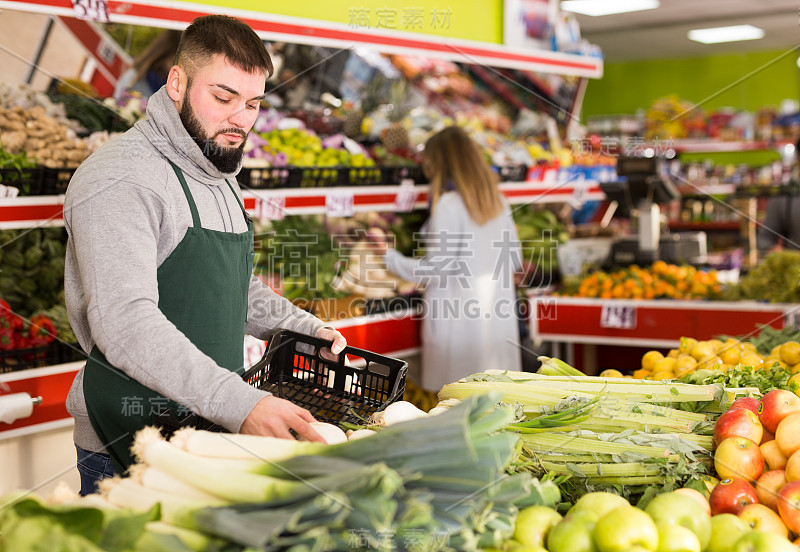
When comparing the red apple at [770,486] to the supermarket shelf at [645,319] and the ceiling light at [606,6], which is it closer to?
the supermarket shelf at [645,319]

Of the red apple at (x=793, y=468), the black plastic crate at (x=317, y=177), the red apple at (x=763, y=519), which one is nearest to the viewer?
the red apple at (x=763, y=519)

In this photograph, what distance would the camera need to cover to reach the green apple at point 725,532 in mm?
1361

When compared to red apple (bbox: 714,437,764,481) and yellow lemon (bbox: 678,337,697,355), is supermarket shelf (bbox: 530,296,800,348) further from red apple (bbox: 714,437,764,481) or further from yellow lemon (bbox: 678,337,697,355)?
red apple (bbox: 714,437,764,481)

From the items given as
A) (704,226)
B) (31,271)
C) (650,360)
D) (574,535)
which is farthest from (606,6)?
(574,535)

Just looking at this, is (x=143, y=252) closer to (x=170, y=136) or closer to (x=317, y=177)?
(x=170, y=136)

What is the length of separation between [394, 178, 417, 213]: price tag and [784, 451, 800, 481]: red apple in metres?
3.02

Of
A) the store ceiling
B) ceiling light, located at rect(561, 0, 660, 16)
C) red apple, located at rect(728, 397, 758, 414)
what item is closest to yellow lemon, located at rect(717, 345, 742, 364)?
red apple, located at rect(728, 397, 758, 414)

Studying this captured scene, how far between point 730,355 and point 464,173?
188 cm

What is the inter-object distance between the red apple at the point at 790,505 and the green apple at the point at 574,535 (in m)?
0.42

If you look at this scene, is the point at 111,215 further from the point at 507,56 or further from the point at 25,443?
the point at 507,56

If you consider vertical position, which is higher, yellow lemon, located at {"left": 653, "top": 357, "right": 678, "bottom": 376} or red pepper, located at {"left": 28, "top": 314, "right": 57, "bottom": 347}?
red pepper, located at {"left": 28, "top": 314, "right": 57, "bottom": 347}

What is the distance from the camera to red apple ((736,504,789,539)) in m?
1.46

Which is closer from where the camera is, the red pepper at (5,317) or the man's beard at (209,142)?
the man's beard at (209,142)

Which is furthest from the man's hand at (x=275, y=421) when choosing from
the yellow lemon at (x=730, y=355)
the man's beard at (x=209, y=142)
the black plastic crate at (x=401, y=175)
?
the black plastic crate at (x=401, y=175)
